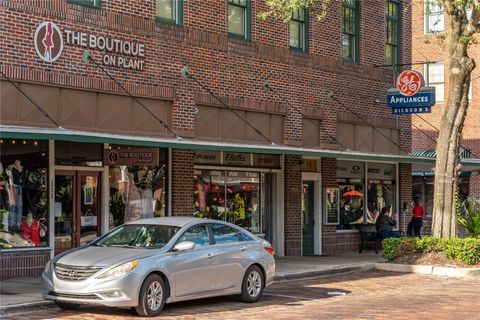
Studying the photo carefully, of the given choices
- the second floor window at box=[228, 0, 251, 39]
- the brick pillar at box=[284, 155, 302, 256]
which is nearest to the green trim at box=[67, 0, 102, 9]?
the second floor window at box=[228, 0, 251, 39]

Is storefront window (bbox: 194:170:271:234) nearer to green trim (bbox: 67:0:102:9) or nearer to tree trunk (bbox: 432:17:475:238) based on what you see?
tree trunk (bbox: 432:17:475:238)

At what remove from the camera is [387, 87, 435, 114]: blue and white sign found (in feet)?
76.5

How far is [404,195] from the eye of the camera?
27.7m

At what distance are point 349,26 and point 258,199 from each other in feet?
21.9

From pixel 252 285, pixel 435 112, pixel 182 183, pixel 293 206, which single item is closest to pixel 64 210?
pixel 182 183

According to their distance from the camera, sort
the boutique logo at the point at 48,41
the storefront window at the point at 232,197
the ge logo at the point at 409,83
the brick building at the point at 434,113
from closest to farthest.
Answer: the boutique logo at the point at 48,41, the storefront window at the point at 232,197, the ge logo at the point at 409,83, the brick building at the point at 434,113

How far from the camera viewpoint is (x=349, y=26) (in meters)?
25.4

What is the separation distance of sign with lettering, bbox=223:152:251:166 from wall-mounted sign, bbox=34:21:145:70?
12.8ft

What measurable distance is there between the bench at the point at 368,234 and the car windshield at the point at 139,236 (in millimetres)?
12741

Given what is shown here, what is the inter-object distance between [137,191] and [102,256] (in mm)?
6911

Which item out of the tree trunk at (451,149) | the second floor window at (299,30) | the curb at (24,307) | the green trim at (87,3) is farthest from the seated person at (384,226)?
the curb at (24,307)

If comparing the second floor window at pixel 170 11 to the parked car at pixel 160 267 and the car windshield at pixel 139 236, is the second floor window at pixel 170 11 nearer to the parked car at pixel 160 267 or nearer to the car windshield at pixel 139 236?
the parked car at pixel 160 267

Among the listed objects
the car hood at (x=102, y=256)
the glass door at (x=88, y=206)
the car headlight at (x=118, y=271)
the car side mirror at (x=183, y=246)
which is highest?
the glass door at (x=88, y=206)

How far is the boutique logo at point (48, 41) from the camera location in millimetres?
16359
